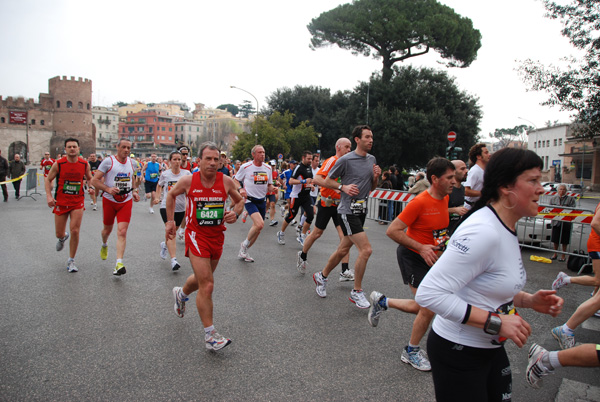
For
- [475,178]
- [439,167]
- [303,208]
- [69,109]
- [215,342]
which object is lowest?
[215,342]

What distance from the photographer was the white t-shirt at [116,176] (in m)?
6.80

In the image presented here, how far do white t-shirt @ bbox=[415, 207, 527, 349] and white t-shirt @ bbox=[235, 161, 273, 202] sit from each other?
685 centimetres

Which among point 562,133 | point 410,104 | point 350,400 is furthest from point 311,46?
point 562,133

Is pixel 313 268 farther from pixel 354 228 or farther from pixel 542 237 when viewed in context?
pixel 542 237

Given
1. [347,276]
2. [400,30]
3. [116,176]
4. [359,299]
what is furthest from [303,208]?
[400,30]

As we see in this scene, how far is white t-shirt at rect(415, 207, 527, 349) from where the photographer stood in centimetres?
186

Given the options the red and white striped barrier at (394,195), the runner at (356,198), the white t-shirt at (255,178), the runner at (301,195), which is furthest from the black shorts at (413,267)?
the red and white striped barrier at (394,195)

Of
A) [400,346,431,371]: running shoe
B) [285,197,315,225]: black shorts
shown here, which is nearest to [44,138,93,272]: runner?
[285,197,315,225]: black shorts

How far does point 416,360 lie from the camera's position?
3713 mm

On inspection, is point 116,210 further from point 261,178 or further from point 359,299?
point 359,299

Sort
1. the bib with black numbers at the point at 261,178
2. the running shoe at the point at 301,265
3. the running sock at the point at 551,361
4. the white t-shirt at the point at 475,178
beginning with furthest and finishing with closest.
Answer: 1. the bib with black numbers at the point at 261,178
2. the running shoe at the point at 301,265
3. the white t-shirt at the point at 475,178
4. the running sock at the point at 551,361

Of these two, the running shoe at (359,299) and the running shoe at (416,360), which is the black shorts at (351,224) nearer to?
the running shoe at (359,299)

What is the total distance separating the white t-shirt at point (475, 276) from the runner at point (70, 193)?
6.31 meters

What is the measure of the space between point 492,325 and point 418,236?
2.18 m
